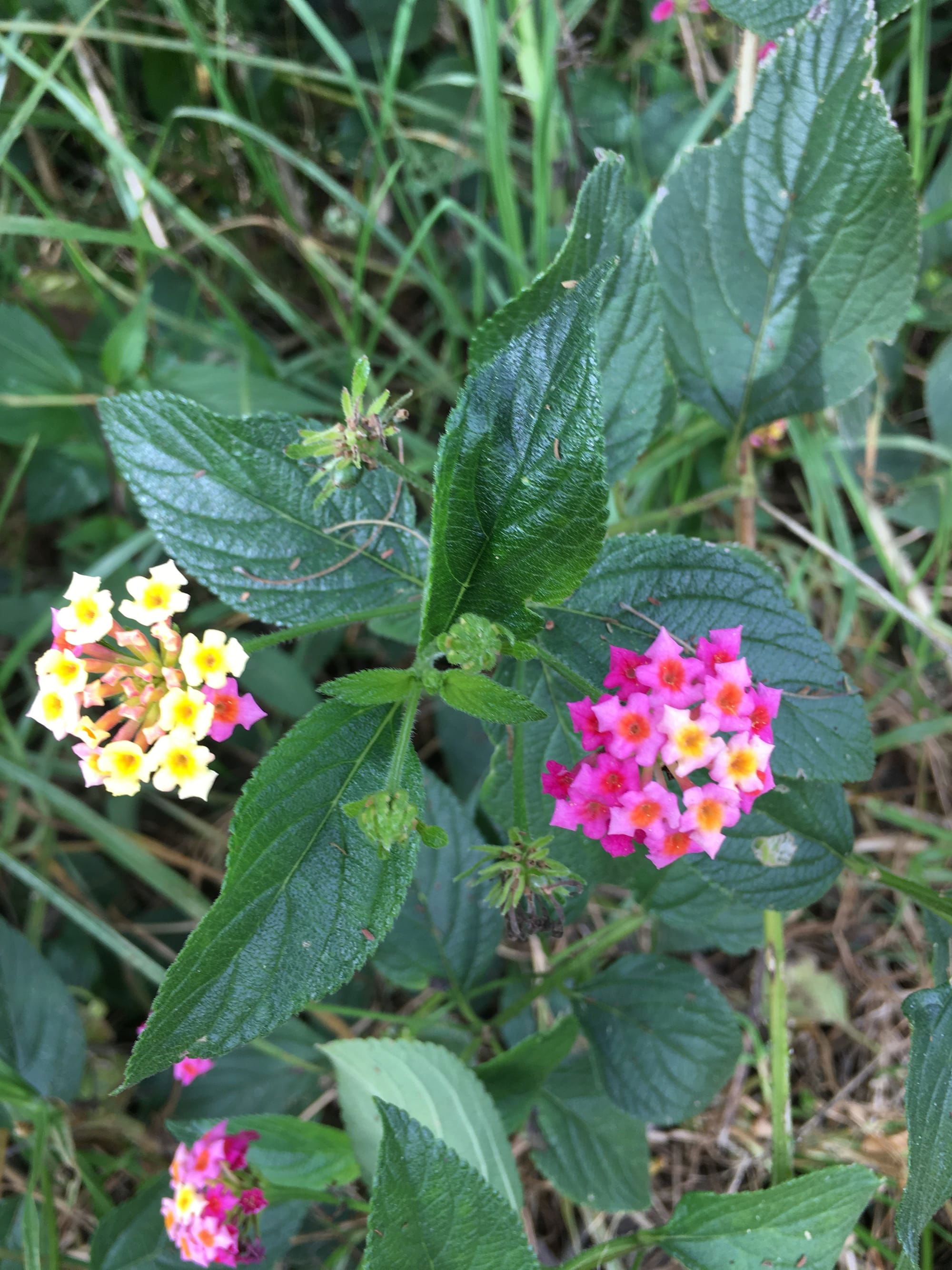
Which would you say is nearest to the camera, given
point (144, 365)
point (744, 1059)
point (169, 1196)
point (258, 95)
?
point (169, 1196)

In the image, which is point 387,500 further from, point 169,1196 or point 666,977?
point 169,1196

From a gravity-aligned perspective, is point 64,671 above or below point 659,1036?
above

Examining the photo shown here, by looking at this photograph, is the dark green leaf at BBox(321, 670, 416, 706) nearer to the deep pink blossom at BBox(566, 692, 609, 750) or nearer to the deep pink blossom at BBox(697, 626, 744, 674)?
the deep pink blossom at BBox(566, 692, 609, 750)

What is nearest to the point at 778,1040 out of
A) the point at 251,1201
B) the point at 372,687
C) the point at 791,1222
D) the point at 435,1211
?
the point at 791,1222

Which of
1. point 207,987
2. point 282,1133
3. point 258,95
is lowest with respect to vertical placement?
point 282,1133

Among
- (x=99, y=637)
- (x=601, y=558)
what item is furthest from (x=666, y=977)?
(x=99, y=637)

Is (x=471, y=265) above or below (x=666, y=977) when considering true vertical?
above

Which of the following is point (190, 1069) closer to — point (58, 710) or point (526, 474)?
point (58, 710)
